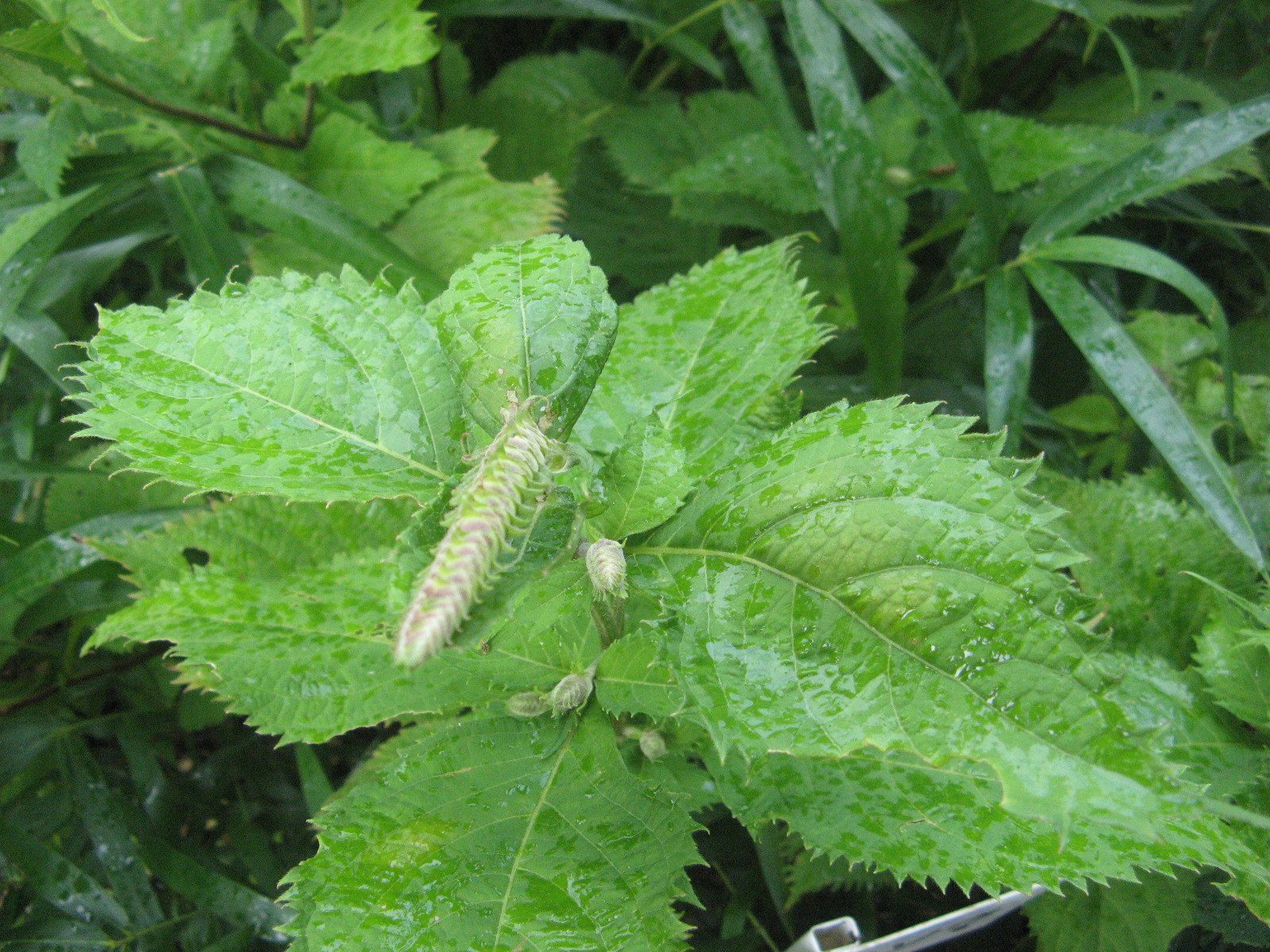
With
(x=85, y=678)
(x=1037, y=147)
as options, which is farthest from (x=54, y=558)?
(x=1037, y=147)

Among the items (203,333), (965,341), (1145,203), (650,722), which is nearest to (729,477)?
(650,722)

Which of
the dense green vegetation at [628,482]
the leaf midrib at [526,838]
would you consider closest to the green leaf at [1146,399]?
the dense green vegetation at [628,482]

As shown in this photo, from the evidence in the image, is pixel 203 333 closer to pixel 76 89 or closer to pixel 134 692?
pixel 76 89

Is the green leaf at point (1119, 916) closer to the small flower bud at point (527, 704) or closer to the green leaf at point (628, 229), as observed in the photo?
the small flower bud at point (527, 704)

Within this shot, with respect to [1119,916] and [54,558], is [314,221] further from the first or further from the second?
[1119,916]

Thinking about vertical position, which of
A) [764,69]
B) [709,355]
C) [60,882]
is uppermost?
[764,69]
